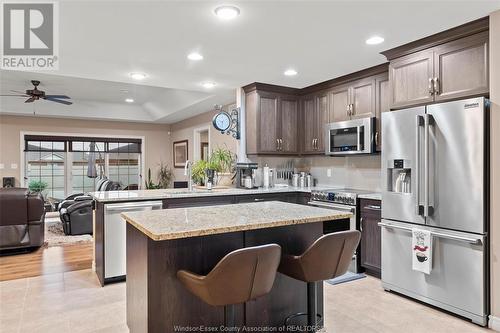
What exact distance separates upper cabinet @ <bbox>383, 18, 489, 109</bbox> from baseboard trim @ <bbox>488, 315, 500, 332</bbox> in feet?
5.74

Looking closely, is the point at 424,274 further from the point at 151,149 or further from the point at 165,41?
the point at 151,149

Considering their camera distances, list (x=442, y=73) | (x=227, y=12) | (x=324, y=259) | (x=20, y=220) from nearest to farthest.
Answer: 1. (x=324, y=259)
2. (x=227, y=12)
3. (x=442, y=73)
4. (x=20, y=220)

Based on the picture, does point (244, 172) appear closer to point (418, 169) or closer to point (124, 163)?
point (418, 169)

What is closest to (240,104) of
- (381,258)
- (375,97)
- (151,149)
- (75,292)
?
(375,97)

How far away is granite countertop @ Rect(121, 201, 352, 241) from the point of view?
1.76m

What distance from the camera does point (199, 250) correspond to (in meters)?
2.03

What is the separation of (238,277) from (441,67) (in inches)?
104

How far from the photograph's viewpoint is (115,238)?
3.55 meters

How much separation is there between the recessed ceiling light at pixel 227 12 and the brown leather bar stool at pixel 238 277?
178 cm

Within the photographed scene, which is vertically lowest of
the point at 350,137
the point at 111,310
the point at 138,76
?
the point at 111,310

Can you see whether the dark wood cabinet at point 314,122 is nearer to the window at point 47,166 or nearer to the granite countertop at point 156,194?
the granite countertop at point 156,194

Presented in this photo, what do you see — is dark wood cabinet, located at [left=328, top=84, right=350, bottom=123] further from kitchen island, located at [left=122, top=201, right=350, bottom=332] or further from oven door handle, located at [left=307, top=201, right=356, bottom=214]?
kitchen island, located at [left=122, top=201, right=350, bottom=332]

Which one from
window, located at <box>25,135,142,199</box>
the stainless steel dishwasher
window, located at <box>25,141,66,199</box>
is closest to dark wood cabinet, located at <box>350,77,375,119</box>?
the stainless steel dishwasher

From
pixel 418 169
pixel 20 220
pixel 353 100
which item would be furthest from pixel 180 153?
pixel 418 169
